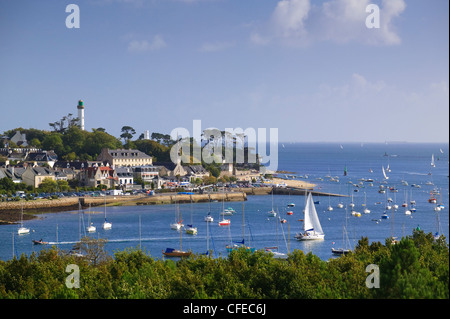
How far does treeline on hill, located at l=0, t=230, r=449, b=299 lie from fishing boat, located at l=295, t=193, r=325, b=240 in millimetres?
8474

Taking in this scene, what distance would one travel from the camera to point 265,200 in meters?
31.7

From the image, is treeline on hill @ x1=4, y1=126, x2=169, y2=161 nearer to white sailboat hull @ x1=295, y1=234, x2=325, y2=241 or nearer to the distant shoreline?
the distant shoreline

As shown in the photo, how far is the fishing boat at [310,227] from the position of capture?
19438 mm

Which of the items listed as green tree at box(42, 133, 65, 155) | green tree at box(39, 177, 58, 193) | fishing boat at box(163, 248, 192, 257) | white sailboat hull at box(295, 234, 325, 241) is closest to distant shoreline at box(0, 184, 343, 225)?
green tree at box(39, 177, 58, 193)

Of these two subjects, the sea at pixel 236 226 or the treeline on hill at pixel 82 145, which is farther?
the treeline on hill at pixel 82 145

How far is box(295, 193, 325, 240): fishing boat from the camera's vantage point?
63.8ft

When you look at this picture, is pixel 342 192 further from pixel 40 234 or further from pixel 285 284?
pixel 285 284

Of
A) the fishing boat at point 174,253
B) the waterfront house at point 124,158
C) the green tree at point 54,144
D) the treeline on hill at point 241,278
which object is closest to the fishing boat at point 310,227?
the fishing boat at point 174,253

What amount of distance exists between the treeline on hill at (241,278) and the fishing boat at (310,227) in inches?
334

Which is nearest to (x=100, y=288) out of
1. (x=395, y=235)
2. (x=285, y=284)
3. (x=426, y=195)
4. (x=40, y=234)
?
(x=285, y=284)

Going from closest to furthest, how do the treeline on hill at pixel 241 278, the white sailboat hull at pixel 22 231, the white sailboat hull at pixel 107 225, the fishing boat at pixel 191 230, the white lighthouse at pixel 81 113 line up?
the treeline on hill at pixel 241 278 < the white sailboat hull at pixel 22 231 < the fishing boat at pixel 191 230 < the white sailboat hull at pixel 107 225 < the white lighthouse at pixel 81 113
